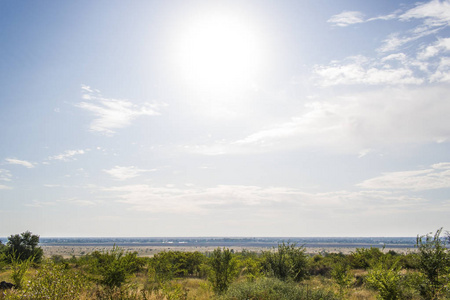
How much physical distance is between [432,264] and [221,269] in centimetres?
1288

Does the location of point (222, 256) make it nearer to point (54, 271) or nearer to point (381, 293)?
point (381, 293)

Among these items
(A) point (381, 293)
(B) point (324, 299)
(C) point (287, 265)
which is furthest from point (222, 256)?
(A) point (381, 293)

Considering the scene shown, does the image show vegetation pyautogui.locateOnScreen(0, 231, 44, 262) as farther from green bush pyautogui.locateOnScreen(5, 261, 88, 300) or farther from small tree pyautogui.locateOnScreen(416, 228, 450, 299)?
small tree pyautogui.locateOnScreen(416, 228, 450, 299)

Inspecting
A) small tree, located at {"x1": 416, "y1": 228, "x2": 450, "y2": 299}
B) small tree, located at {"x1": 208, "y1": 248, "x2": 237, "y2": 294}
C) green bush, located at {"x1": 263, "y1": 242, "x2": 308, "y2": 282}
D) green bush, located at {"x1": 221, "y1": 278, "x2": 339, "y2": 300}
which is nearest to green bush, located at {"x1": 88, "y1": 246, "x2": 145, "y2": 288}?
green bush, located at {"x1": 221, "y1": 278, "x2": 339, "y2": 300}

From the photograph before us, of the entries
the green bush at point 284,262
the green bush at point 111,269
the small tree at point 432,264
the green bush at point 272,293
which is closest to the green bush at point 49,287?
the green bush at point 111,269

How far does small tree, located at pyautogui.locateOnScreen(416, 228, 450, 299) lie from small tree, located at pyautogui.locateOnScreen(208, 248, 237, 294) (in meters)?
11.6

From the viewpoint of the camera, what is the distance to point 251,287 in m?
14.7

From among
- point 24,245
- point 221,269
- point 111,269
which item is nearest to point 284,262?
point 221,269

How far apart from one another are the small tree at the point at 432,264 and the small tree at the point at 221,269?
11.6 metres

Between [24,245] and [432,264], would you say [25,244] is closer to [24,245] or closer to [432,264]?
[24,245]

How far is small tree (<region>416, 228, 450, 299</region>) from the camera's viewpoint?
581 inches

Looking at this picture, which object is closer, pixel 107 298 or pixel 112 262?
pixel 107 298

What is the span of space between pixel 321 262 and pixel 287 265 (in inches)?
1269

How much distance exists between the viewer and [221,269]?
67.9 ft
